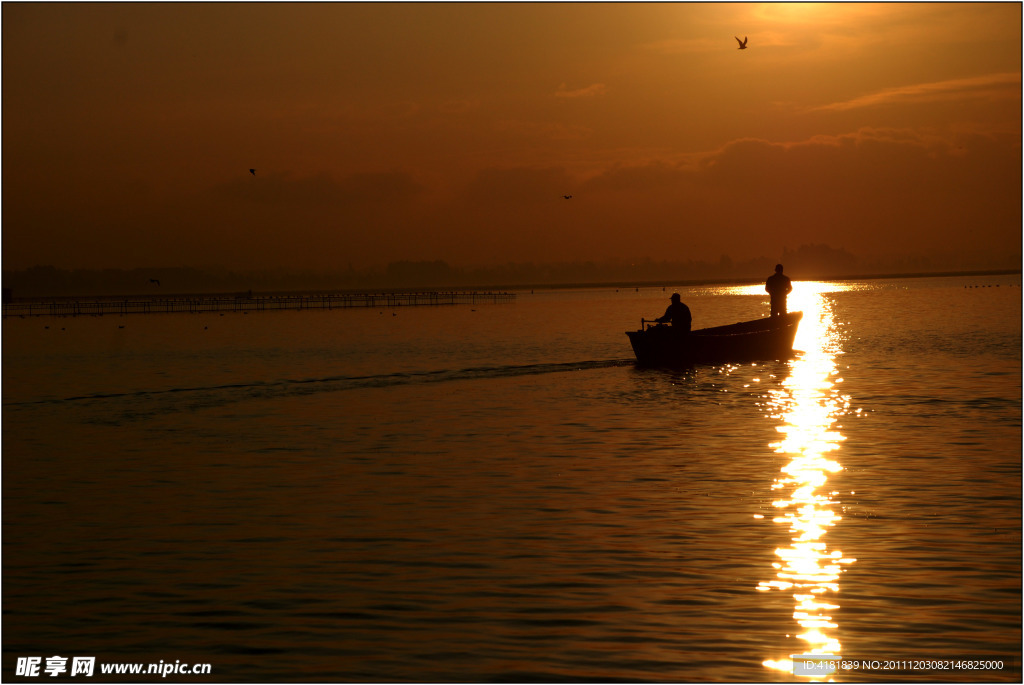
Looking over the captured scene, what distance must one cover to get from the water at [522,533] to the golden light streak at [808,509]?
55mm

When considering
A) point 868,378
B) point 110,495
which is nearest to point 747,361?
point 868,378

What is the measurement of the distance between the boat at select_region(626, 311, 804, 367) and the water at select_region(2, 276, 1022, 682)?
6417 mm

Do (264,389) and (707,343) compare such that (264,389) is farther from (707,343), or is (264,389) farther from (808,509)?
(808,509)

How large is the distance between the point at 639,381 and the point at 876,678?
26.6 m

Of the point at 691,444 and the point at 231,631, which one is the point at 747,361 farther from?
the point at 231,631

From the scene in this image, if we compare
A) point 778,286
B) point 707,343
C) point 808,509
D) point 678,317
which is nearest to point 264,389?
point 678,317

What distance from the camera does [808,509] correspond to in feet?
49.0

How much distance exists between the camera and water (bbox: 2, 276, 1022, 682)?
9.84 meters

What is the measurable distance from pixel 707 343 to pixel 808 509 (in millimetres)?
24756

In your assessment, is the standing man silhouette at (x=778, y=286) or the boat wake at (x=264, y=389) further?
the standing man silhouette at (x=778, y=286)

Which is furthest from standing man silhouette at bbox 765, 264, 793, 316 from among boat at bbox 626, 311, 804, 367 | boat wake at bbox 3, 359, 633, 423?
boat wake at bbox 3, 359, 633, 423

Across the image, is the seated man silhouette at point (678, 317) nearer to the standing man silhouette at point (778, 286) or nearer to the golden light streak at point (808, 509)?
the standing man silhouette at point (778, 286)

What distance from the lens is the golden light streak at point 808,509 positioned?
1007 cm

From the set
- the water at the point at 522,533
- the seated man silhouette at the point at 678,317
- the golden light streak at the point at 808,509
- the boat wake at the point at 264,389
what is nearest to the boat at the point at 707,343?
the seated man silhouette at the point at 678,317
